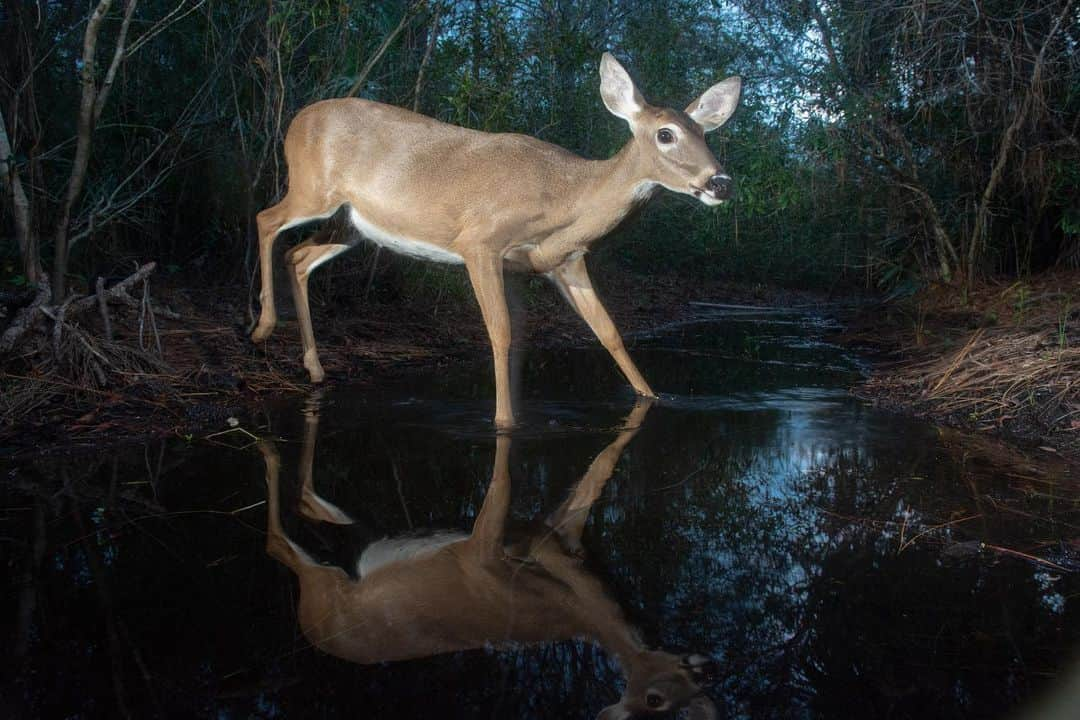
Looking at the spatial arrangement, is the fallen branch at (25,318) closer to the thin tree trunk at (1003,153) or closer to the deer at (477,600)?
the deer at (477,600)

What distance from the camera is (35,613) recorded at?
204cm

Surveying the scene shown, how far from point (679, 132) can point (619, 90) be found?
0.64 metres

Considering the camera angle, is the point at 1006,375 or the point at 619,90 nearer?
the point at 1006,375

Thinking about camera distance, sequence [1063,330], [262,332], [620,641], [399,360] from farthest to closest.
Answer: [399,360] < [262,332] < [1063,330] < [620,641]

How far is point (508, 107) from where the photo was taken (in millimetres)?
7879

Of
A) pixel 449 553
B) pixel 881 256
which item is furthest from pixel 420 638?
pixel 881 256

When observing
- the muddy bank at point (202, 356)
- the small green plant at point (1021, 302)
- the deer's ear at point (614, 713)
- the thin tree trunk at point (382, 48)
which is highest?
the thin tree trunk at point (382, 48)

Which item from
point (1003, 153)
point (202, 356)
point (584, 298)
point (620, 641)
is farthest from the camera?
point (1003, 153)

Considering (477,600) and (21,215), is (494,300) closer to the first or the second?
(21,215)

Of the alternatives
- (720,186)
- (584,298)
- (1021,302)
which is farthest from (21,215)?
(1021,302)

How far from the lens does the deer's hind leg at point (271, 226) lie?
18.7 feet

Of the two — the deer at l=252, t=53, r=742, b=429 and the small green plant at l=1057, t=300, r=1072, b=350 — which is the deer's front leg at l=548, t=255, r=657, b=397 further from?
the small green plant at l=1057, t=300, r=1072, b=350

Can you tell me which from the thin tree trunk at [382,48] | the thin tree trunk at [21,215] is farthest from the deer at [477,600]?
the thin tree trunk at [382,48]

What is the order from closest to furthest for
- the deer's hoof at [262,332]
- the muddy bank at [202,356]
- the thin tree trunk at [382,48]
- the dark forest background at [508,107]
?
the muddy bank at [202,356] < the deer's hoof at [262,332] < the thin tree trunk at [382,48] < the dark forest background at [508,107]
